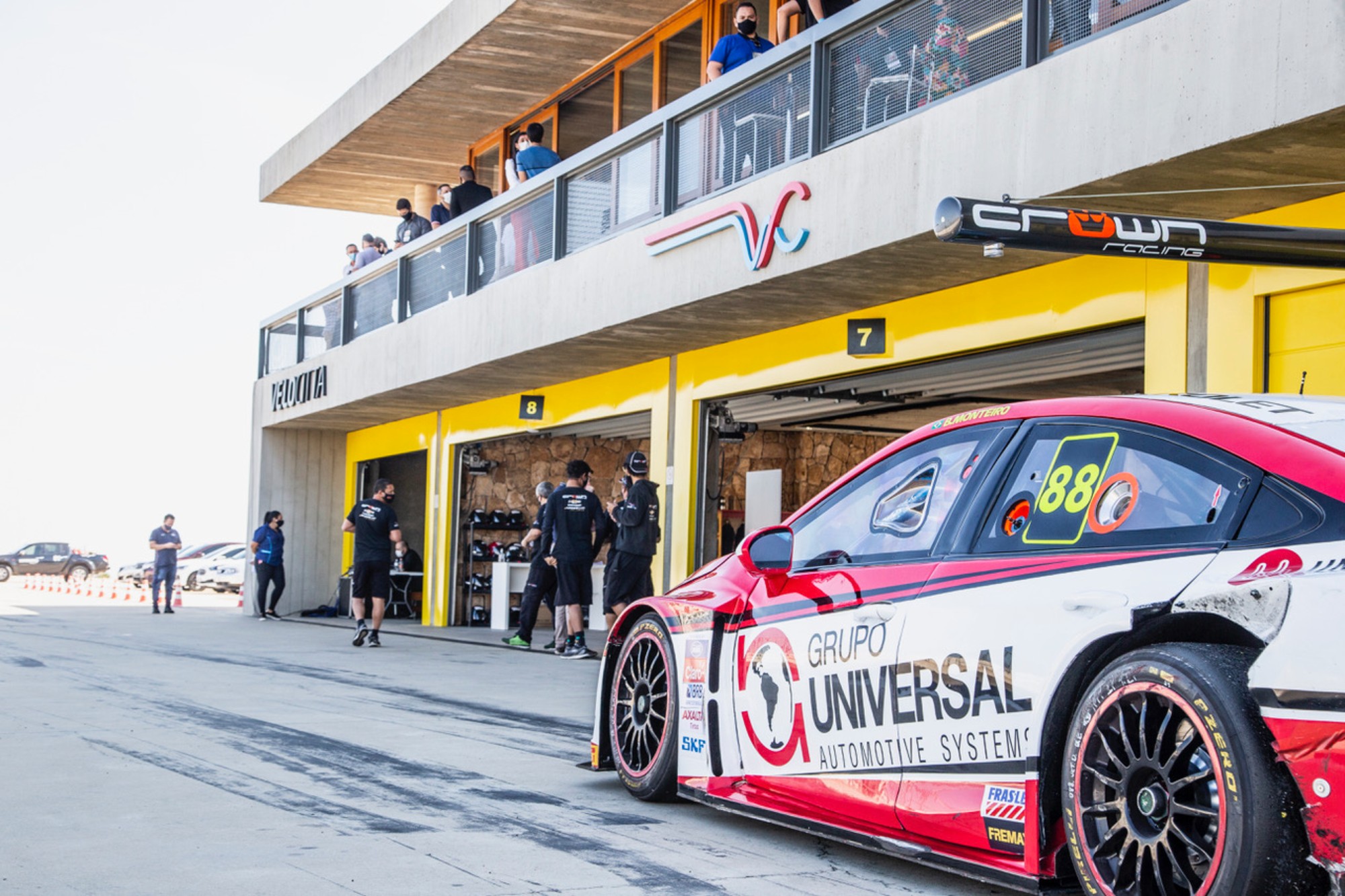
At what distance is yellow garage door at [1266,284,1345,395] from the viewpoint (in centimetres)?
832

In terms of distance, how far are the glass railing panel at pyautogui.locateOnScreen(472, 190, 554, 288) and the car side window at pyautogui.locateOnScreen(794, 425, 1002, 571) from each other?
10383mm

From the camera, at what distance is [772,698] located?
517cm

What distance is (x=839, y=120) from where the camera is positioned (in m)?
10.8

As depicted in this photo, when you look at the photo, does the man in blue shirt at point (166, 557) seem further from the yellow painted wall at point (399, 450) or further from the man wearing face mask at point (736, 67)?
the man wearing face mask at point (736, 67)

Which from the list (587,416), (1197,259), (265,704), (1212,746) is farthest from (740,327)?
(1212,746)

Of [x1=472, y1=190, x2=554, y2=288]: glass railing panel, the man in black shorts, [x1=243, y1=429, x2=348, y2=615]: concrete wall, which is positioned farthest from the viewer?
[x1=243, y1=429, x2=348, y2=615]: concrete wall

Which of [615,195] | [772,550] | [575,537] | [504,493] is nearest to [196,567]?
[504,493]

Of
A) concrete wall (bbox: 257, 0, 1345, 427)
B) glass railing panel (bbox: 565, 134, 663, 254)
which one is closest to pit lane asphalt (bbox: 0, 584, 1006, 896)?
concrete wall (bbox: 257, 0, 1345, 427)

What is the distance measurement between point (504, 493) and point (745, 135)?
35.7ft

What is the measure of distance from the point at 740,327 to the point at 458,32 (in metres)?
6.75

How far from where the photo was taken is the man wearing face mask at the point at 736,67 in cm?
1204

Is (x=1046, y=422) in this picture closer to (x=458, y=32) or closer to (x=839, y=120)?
(x=839, y=120)

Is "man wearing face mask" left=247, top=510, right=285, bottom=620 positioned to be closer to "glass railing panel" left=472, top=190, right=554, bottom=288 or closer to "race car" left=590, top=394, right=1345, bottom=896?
"glass railing panel" left=472, top=190, right=554, bottom=288

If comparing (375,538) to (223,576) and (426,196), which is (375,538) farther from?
(223,576)
